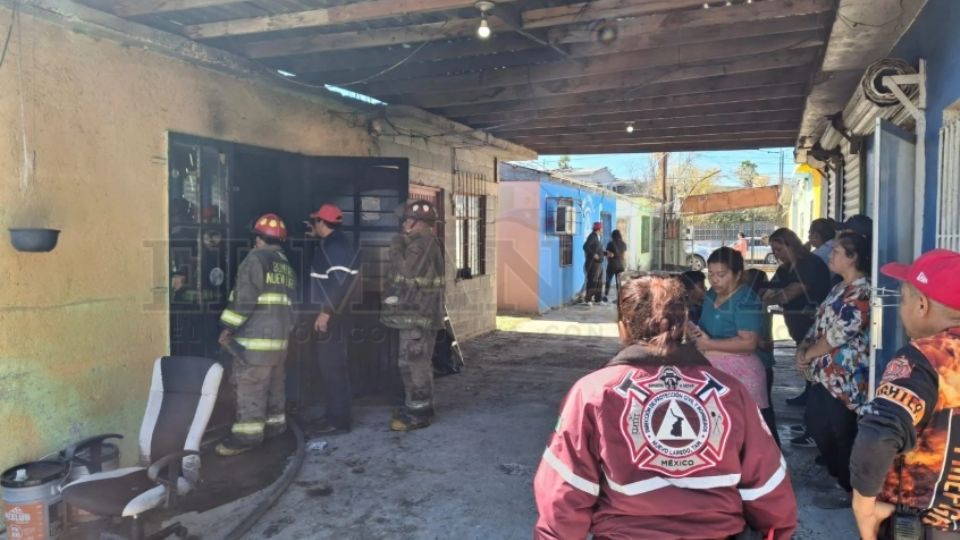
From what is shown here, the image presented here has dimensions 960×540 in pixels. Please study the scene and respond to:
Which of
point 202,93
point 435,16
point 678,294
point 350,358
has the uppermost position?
point 435,16

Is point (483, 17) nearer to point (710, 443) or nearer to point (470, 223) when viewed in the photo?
point (710, 443)

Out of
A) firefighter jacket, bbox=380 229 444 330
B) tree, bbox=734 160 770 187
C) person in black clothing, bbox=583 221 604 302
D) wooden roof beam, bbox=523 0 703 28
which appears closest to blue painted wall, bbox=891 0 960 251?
wooden roof beam, bbox=523 0 703 28

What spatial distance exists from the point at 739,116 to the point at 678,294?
22.1ft

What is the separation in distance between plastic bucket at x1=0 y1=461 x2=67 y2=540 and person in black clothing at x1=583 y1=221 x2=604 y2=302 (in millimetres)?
11924

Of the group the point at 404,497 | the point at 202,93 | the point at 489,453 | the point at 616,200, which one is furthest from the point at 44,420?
the point at 616,200

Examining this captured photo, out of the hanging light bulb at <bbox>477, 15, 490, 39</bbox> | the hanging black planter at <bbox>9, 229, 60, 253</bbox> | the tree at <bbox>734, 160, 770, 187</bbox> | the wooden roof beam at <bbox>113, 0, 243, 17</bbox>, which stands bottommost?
the hanging black planter at <bbox>9, 229, 60, 253</bbox>

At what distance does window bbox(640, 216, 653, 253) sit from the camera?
2553 centimetres

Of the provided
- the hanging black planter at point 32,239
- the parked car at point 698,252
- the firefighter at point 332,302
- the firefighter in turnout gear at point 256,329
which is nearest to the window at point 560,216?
the parked car at point 698,252

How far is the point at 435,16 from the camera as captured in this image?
173 inches

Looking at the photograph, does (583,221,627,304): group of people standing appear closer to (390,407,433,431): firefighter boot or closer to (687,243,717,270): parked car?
(687,243,717,270): parked car

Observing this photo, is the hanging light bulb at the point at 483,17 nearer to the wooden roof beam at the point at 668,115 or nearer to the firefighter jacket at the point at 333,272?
the firefighter jacket at the point at 333,272

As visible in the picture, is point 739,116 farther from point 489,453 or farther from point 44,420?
point 44,420

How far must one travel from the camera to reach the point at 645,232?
86.6 ft

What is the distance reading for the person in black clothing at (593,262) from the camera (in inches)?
557
